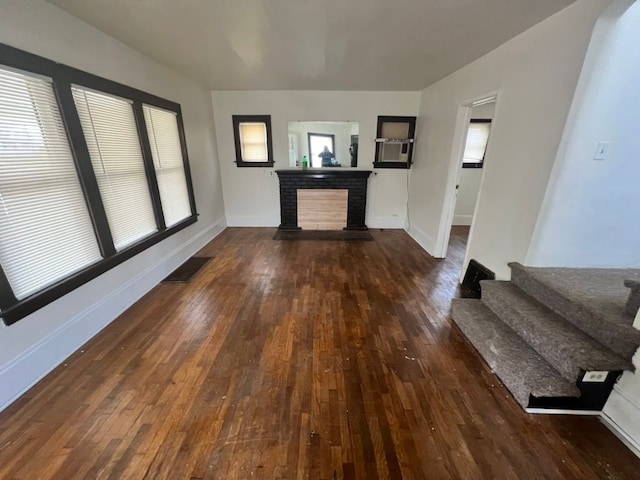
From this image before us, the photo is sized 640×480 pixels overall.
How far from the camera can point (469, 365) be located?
188cm

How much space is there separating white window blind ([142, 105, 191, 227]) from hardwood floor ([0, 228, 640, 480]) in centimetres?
130

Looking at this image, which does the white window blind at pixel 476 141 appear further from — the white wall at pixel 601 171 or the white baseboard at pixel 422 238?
the white wall at pixel 601 171

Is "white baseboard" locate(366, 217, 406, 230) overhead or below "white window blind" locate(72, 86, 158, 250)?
below

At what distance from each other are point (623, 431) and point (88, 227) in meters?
3.79

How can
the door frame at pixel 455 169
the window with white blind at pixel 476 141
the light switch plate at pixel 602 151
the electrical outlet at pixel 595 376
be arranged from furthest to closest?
1. the window with white blind at pixel 476 141
2. the door frame at pixel 455 169
3. the light switch plate at pixel 602 151
4. the electrical outlet at pixel 595 376

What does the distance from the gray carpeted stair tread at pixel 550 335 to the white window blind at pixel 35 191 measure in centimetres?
335

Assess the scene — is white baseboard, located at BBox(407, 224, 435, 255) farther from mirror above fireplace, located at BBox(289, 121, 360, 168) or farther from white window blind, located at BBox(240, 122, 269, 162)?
white window blind, located at BBox(240, 122, 269, 162)

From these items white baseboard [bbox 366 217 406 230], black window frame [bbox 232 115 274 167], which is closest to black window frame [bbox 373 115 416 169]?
white baseboard [bbox 366 217 406 230]

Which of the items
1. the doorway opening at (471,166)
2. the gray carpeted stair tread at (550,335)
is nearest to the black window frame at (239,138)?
the doorway opening at (471,166)

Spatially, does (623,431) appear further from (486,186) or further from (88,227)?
(88,227)

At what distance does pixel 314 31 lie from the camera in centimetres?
214

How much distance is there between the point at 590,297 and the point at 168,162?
13.8 feet

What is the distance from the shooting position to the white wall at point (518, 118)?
1.74 m

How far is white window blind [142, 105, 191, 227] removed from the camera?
117 inches
